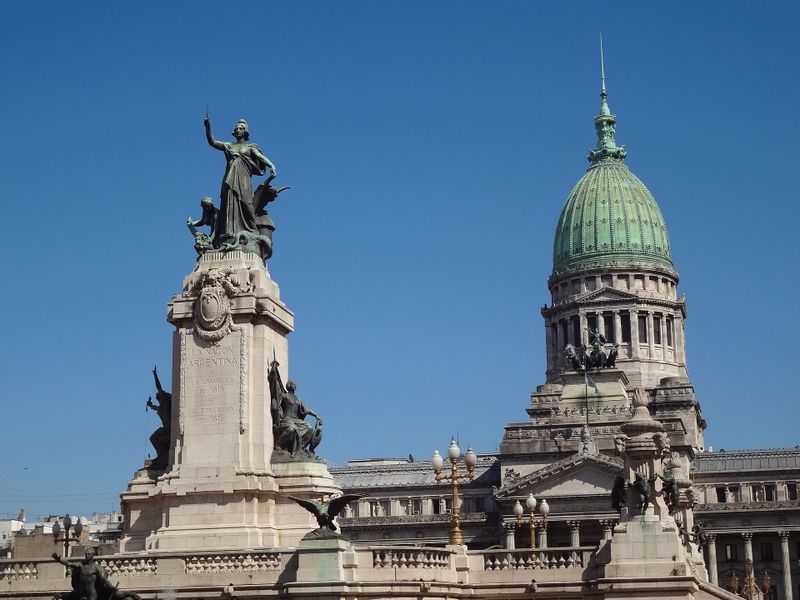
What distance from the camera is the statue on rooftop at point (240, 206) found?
46.2m

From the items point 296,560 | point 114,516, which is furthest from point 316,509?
point 114,516

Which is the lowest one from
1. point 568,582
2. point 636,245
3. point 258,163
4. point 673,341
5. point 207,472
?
point 568,582

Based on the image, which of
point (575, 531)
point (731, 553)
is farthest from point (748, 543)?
point (575, 531)

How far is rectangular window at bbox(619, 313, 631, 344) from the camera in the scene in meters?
154

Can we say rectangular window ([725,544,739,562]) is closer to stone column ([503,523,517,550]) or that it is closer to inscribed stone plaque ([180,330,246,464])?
stone column ([503,523,517,550])

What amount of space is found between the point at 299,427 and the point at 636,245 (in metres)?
116

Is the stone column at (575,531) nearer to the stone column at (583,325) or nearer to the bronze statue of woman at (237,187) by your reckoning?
the stone column at (583,325)

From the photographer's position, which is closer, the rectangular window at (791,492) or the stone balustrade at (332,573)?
the stone balustrade at (332,573)

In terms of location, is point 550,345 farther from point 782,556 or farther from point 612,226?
point 782,556

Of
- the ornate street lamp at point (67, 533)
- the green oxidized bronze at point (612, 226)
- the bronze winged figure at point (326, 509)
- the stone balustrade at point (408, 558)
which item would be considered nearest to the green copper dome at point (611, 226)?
the green oxidized bronze at point (612, 226)

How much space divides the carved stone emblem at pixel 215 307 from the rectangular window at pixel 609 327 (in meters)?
113

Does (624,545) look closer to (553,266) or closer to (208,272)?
(208,272)

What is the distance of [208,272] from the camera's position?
44625 mm

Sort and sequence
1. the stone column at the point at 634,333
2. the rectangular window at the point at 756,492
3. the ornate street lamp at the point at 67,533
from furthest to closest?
the stone column at the point at 634,333 → the rectangular window at the point at 756,492 → the ornate street lamp at the point at 67,533
